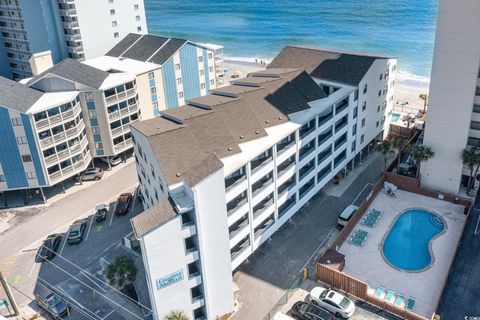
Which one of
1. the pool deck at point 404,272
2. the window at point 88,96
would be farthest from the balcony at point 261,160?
the window at point 88,96

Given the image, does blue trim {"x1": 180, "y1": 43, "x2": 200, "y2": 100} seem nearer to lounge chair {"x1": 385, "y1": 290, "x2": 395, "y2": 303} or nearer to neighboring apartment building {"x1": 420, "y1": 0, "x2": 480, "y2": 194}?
neighboring apartment building {"x1": 420, "y1": 0, "x2": 480, "y2": 194}

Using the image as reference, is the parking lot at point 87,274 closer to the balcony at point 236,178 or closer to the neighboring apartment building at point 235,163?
the neighboring apartment building at point 235,163

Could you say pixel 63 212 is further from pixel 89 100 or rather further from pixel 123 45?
pixel 123 45

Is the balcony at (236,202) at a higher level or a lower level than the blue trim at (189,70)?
lower

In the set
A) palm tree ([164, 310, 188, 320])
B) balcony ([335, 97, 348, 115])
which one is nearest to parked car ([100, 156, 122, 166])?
balcony ([335, 97, 348, 115])

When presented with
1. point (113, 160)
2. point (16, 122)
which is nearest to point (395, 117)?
point (113, 160)
